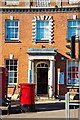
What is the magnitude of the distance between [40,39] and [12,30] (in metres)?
2.28

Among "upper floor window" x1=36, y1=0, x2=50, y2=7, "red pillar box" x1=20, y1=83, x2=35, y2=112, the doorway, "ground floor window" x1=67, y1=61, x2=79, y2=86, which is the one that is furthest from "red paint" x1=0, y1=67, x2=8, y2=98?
"upper floor window" x1=36, y1=0, x2=50, y2=7

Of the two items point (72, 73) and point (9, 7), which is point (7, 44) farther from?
point (72, 73)

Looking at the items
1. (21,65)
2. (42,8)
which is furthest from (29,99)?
(42,8)

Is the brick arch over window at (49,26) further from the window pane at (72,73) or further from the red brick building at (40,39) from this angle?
the window pane at (72,73)

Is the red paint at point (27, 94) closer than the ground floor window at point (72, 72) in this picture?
Yes

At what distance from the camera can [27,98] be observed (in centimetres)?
1733

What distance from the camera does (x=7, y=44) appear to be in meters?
28.2

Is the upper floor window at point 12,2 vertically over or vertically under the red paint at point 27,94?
over

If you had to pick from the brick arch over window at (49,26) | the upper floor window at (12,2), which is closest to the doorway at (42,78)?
the brick arch over window at (49,26)

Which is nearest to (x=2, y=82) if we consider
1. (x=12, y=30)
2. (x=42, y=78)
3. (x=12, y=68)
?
(x=12, y=68)

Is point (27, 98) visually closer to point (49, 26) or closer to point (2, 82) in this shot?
point (2, 82)

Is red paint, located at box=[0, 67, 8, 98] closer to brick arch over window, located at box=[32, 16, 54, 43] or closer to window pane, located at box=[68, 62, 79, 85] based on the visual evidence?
brick arch over window, located at box=[32, 16, 54, 43]

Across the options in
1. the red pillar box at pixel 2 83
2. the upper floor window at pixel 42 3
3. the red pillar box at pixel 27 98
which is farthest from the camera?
the upper floor window at pixel 42 3

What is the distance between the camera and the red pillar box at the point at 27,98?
1723 cm
